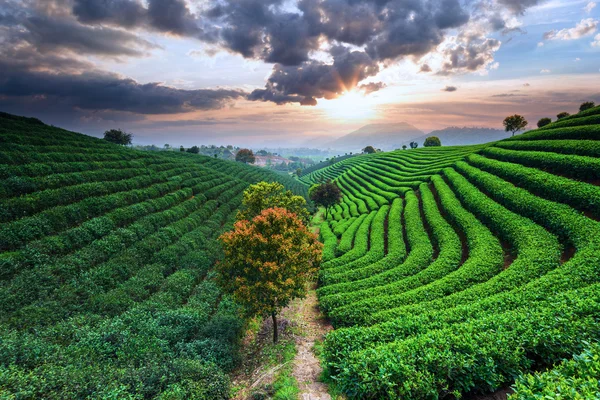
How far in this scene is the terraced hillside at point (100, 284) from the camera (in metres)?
11.4

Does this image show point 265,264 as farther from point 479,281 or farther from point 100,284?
point 479,281

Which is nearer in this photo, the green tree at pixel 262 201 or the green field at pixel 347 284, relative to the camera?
the green field at pixel 347 284

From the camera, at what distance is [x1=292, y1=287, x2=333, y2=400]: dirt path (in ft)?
38.2

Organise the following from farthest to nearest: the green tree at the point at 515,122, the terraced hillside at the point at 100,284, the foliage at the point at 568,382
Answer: the green tree at the point at 515,122
the terraced hillside at the point at 100,284
the foliage at the point at 568,382

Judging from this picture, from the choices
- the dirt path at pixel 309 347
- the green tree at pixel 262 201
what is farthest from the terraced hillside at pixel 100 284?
the green tree at pixel 262 201

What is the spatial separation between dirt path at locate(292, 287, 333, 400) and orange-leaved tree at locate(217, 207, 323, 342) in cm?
237

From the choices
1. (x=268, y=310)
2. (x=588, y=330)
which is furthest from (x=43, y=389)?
(x=588, y=330)

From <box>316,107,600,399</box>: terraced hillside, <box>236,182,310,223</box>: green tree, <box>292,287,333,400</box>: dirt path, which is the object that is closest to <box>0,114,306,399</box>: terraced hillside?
<box>292,287,333,400</box>: dirt path

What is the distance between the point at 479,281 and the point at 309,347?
12.6 m

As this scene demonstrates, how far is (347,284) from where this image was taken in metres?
20.9

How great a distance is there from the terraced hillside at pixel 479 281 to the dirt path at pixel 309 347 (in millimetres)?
1259

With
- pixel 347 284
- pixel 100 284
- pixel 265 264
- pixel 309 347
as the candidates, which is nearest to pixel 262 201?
pixel 347 284

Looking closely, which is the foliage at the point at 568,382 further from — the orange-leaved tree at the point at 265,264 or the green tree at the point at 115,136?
the green tree at the point at 115,136

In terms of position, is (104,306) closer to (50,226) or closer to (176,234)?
(50,226)
